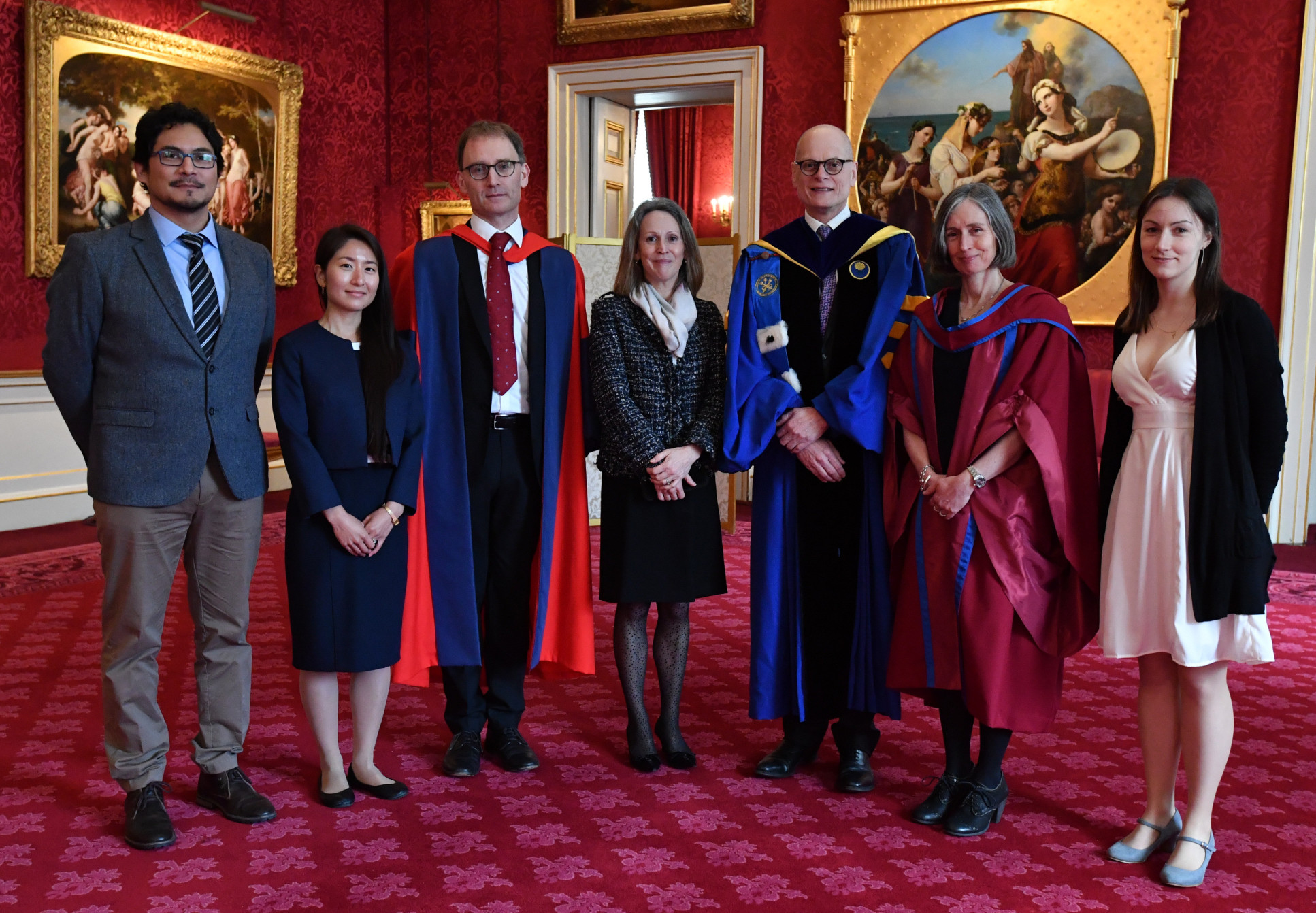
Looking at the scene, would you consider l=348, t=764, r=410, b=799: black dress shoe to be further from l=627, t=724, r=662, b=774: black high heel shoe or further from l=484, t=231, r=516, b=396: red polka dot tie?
l=484, t=231, r=516, b=396: red polka dot tie

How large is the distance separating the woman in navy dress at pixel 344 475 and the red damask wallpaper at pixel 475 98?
17.1 feet

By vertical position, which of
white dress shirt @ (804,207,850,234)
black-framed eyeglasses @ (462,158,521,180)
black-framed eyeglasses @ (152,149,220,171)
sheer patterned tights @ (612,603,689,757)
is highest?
black-framed eyeglasses @ (462,158,521,180)

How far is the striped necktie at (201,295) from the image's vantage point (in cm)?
292

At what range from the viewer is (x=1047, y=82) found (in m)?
7.48

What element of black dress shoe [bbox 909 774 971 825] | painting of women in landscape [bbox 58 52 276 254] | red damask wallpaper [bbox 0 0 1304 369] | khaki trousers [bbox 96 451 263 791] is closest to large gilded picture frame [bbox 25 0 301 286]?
painting of women in landscape [bbox 58 52 276 254]

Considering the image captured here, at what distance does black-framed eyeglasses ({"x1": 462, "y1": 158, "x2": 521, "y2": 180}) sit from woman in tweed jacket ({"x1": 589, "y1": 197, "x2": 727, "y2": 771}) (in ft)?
1.36

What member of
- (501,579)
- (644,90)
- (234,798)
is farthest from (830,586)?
(644,90)

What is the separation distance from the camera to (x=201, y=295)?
2936 mm

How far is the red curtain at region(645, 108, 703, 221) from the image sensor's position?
1343 cm

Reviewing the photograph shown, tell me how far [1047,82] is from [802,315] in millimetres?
5087

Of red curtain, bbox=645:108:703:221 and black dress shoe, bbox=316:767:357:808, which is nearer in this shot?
black dress shoe, bbox=316:767:357:808

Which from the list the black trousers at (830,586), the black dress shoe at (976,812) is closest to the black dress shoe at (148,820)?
the black trousers at (830,586)

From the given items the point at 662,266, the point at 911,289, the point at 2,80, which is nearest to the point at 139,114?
the point at 2,80

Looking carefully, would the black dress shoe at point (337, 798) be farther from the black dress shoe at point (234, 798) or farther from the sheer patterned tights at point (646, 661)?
the sheer patterned tights at point (646, 661)
